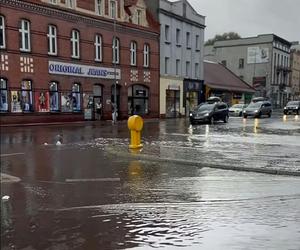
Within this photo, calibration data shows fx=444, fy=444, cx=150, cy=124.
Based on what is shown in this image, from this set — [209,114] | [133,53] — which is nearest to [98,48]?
[133,53]

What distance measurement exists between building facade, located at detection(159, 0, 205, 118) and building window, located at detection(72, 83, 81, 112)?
12.3 metres

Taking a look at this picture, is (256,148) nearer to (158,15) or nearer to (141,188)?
(141,188)

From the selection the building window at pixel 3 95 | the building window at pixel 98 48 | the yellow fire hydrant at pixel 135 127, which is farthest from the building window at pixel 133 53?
the yellow fire hydrant at pixel 135 127

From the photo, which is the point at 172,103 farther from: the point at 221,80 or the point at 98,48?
the point at 221,80

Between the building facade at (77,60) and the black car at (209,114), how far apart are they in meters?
7.55

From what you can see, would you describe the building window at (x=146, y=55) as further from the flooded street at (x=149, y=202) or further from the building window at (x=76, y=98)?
the flooded street at (x=149, y=202)

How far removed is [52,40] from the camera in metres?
35.2

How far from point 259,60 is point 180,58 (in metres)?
37.0

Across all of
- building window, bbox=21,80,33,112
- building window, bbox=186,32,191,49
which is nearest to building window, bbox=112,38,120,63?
building window, bbox=21,80,33,112

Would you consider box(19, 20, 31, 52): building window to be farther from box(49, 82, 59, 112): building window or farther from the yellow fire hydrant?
the yellow fire hydrant

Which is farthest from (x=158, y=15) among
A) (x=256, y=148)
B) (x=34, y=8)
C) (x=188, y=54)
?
(x=256, y=148)

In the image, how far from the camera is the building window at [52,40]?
3481 centimetres

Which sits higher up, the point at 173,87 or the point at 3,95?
the point at 173,87

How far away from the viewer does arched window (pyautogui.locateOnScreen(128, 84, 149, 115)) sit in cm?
4312
